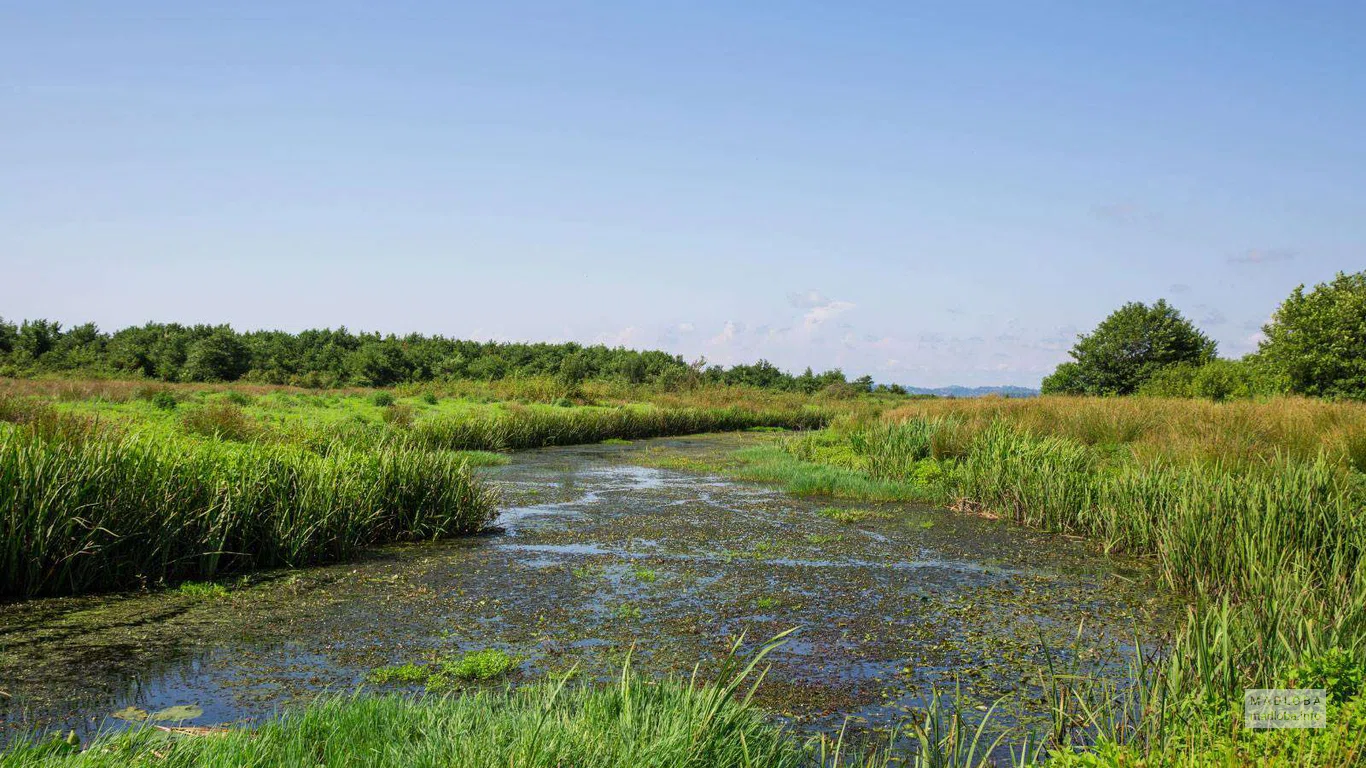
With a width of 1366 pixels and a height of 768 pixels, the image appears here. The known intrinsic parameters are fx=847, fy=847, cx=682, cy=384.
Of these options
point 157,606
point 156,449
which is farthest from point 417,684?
point 156,449

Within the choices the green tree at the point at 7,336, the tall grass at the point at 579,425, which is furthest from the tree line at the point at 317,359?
the tall grass at the point at 579,425

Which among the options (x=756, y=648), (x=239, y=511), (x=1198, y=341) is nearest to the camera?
(x=756, y=648)

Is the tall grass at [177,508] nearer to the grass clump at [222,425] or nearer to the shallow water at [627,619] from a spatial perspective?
the shallow water at [627,619]

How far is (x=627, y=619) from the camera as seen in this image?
24.2 feet

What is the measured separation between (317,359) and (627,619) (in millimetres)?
38953

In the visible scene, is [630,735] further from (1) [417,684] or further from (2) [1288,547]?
(2) [1288,547]

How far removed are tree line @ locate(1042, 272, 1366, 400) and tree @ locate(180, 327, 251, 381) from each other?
121 feet

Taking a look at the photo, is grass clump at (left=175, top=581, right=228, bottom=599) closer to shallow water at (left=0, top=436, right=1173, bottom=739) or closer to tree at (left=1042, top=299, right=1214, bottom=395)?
shallow water at (left=0, top=436, right=1173, bottom=739)

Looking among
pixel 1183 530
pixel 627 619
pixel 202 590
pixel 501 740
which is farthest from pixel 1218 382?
pixel 501 740

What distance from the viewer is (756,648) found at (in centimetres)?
655

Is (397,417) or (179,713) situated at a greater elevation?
(397,417)

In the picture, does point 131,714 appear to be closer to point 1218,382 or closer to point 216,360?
point 1218,382

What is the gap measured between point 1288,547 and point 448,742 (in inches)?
306

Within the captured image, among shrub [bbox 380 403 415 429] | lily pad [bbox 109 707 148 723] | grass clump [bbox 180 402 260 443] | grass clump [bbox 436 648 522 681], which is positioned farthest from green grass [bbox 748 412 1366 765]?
grass clump [bbox 180 402 260 443]
